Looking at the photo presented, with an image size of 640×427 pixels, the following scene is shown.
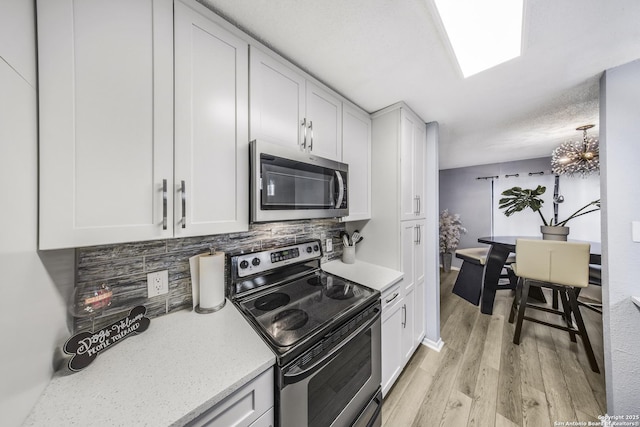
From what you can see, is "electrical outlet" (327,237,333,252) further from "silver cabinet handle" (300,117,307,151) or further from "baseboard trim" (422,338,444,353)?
"baseboard trim" (422,338,444,353)

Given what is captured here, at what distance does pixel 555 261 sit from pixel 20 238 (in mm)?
3463

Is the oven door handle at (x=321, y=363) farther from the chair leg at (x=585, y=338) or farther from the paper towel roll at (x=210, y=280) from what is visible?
the chair leg at (x=585, y=338)

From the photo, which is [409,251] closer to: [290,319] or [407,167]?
[407,167]

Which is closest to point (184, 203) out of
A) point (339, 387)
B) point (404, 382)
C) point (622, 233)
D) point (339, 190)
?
point (339, 190)

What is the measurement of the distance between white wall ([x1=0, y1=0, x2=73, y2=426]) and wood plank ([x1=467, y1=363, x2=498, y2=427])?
7.10 feet

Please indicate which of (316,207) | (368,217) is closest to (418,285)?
(368,217)

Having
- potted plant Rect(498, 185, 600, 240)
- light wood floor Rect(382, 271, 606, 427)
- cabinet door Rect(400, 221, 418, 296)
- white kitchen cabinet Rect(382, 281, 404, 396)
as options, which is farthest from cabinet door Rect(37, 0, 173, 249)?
potted plant Rect(498, 185, 600, 240)

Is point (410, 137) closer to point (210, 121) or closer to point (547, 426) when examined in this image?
point (210, 121)

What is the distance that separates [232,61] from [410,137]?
151 centimetres

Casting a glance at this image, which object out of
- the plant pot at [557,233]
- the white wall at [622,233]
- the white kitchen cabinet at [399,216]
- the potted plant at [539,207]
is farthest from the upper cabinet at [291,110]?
the plant pot at [557,233]

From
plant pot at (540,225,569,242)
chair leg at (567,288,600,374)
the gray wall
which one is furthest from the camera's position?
the gray wall

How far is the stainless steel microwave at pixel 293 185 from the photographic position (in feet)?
3.31

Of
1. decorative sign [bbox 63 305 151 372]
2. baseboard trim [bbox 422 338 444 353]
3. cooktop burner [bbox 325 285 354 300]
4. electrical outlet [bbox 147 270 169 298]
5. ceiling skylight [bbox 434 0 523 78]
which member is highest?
ceiling skylight [bbox 434 0 523 78]

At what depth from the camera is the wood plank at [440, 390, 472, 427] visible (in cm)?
134
